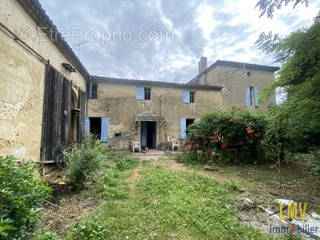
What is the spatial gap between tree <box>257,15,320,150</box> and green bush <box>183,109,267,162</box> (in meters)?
2.70

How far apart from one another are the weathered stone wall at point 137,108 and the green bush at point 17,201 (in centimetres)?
838

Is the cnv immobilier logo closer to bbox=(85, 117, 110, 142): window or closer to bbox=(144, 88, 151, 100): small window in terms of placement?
bbox=(85, 117, 110, 142): window

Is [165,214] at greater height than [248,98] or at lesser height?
lesser

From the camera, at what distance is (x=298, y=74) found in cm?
Answer: 327

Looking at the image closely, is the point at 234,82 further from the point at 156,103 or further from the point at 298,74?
the point at 298,74

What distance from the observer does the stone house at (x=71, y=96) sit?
3.31 metres

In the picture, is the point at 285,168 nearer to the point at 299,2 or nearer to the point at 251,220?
the point at 251,220

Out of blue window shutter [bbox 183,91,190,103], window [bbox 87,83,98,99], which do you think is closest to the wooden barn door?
window [bbox 87,83,98,99]

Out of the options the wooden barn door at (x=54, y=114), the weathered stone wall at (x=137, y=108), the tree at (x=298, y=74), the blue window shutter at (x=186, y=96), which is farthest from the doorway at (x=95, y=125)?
the tree at (x=298, y=74)

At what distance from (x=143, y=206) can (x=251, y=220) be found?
6.08 feet

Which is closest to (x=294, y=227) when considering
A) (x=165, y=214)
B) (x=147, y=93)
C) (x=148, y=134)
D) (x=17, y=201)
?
(x=165, y=214)

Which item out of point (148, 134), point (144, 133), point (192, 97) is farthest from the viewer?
point (148, 134)

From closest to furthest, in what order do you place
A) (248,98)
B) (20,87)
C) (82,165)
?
(20,87)
(82,165)
(248,98)

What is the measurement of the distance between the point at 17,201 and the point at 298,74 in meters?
4.81
